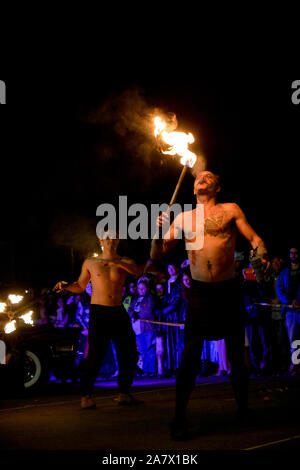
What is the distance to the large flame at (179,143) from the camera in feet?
19.2

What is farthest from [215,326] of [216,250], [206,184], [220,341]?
[220,341]

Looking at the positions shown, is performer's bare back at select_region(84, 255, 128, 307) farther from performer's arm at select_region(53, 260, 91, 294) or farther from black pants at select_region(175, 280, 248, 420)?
black pants at select_region(175, 280, 248, 420)

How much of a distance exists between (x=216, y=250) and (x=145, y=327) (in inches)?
276

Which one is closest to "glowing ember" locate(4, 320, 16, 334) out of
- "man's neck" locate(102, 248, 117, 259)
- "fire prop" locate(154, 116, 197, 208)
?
"man's neck" locate(102, 248, 117, 259)

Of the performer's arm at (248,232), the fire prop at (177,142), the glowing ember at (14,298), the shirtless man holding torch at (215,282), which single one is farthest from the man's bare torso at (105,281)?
the glowing ember at (14,298)

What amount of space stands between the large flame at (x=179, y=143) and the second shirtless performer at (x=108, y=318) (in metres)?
1.60

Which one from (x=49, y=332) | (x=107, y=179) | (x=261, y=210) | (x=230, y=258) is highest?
(x=107, y=179)

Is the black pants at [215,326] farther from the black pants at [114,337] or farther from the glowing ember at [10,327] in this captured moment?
the glowing ember at [10,327]

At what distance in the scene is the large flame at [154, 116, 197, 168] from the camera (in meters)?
5.85

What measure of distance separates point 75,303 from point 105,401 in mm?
6429
